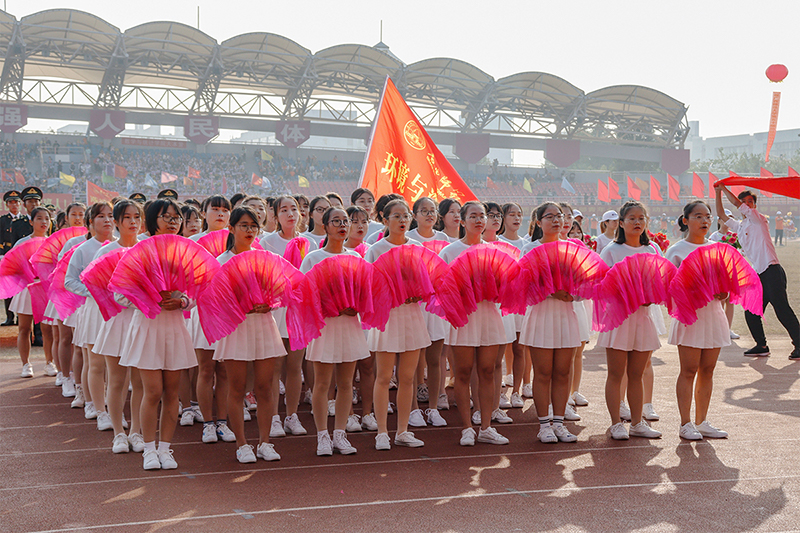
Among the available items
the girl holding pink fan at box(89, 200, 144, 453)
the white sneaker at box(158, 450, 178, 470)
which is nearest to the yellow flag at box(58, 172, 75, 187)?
the girl holding pink fan at box(89, 200, 144, 453)

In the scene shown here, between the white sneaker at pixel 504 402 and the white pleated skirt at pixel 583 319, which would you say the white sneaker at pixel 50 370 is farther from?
the white pleated skirt at pixel 583 319

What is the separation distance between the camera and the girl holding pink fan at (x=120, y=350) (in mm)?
4812

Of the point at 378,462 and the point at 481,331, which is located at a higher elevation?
the point at 481,331

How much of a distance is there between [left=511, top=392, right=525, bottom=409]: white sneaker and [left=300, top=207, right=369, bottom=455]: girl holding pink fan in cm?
200

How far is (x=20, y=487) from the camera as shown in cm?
423

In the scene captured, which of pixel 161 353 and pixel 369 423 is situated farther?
pixel 369 423

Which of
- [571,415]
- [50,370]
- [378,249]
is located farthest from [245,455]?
[50,370]

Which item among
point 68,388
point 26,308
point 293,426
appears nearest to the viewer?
point 293,426

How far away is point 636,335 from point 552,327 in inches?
23.8

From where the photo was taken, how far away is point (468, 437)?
16.7 feet

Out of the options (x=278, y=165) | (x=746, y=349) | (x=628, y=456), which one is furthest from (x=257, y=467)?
(x=278, y=165)

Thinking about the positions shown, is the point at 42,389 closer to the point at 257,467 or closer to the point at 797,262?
the point at 257,467

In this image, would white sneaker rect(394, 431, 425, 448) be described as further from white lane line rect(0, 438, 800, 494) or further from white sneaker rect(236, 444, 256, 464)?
white sneaker rect(236, 444, 256, 464)

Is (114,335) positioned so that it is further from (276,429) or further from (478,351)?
(478,351)
